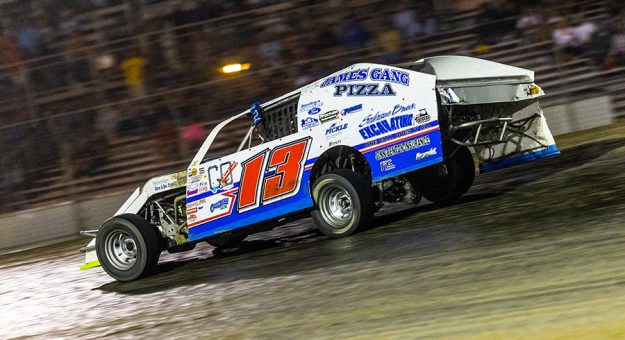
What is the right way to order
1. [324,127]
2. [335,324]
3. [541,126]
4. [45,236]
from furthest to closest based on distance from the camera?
1. [45,236]
2. [541,126]
3. [324,127]
4. [335,324]

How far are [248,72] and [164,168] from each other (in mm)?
2239

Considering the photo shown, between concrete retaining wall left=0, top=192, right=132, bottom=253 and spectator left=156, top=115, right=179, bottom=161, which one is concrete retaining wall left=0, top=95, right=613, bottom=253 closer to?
concrete retaining wall left=0, top=192, right=132, bottom=253

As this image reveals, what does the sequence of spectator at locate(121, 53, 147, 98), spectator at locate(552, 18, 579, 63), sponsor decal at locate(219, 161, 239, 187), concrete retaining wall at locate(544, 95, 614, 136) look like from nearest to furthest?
sponsor decal at locate(219, 161, 239, 187)
concrete retaining wall at locate(544, 95, 614, 136)
spectator at locate(552, 18, 579, 63)
spectator at locate(121, 53, 147, 98)

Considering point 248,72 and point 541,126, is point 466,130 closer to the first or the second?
point 541,126

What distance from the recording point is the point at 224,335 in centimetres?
595

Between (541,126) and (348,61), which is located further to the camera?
(348,61)

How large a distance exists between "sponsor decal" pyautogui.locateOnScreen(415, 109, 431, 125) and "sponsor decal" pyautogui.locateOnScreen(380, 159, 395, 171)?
0.46 metres

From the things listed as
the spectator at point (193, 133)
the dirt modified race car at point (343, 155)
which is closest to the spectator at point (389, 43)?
the spectator at point (193, 133)

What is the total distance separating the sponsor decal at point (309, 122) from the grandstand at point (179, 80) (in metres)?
7.12

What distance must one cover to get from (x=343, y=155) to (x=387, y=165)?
1.94 feet

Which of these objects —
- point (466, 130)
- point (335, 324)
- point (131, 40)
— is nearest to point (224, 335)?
point (335, 324)

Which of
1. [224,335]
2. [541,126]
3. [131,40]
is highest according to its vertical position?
[131,40]

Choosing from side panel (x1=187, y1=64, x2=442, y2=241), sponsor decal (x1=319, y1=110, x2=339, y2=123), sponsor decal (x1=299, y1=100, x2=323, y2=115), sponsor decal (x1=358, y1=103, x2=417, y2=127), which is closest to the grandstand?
side panel (x1=187, y1=64, x2=442, y2=241)

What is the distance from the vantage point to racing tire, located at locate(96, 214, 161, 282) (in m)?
9.12
